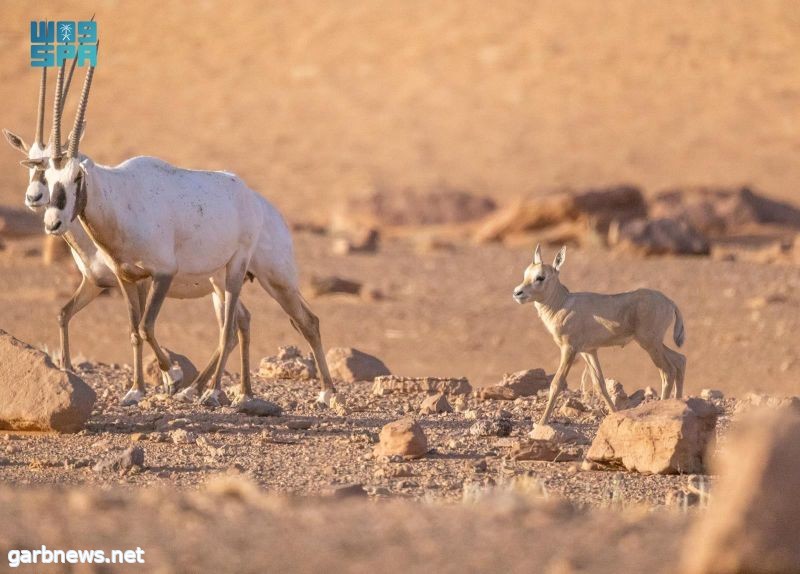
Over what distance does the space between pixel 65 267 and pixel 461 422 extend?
439 inches

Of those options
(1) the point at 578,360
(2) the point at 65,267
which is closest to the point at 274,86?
(2) the point at 65,267

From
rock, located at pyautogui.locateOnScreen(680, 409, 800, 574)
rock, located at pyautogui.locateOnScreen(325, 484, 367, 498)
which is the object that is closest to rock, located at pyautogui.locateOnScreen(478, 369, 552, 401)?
rock, located at pyautogui.locateOnScreen(325, 484, 367, 498)

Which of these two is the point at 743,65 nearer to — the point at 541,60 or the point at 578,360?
the point at 541,60

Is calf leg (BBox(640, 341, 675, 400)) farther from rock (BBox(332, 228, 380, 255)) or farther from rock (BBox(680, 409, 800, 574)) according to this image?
rock (BBox(332, 228, 380, 255))

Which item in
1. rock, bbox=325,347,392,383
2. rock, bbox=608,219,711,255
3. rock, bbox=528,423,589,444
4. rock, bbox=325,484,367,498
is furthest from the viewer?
rock, bbox=608,219,711,255

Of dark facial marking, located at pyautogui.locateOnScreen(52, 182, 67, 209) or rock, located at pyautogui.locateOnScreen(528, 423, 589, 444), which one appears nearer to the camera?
rock, located at pyautogui.locateOnScreen(528, 423, 589, 444)

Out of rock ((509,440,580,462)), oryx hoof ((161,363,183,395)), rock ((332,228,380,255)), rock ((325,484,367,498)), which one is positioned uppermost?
rock ((332,228,380,255))

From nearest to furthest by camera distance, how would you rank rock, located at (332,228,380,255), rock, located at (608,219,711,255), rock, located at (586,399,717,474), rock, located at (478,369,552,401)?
rock, located at (586,399,717,474) → rock, located at (478,369,552,401) → rock, located at (608,219,711,255) → rock, located at (332,228,380,255)

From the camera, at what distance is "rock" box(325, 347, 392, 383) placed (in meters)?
12.2

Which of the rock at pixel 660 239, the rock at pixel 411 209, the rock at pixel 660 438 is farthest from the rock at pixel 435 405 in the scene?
the rock at pixel 411 209

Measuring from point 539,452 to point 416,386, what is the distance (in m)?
2.86

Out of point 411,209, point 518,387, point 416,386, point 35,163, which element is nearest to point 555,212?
point 411,209

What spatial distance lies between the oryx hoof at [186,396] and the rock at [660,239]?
12.5 m

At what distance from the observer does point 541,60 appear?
3959cm
